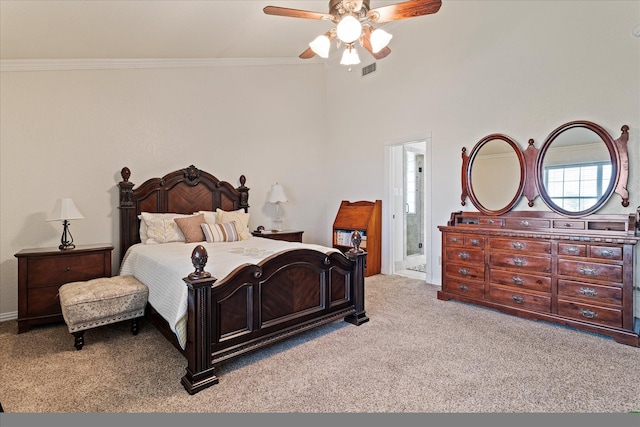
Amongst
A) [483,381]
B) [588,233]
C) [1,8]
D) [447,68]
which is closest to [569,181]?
[588,233]

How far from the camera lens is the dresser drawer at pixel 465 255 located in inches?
141

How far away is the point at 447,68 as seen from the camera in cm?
432

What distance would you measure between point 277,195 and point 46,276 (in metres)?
2.85

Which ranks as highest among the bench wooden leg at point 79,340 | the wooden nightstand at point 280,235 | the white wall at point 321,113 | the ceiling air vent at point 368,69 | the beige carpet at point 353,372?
the ceiling air vent at point 368,69

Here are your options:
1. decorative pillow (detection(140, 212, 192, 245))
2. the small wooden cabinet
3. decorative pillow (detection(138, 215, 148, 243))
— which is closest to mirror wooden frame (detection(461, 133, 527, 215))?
the small wooden cabinet

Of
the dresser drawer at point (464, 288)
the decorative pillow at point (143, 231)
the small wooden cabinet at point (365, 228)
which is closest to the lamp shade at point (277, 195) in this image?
the small wooden cabinet at point (365, 228)

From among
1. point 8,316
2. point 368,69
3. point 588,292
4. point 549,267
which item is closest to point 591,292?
point 588,292

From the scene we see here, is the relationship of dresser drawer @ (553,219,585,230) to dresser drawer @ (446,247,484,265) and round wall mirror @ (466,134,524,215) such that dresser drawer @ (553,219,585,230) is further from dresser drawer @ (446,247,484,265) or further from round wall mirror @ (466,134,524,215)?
dresser drawer @ (446,247,484,265)

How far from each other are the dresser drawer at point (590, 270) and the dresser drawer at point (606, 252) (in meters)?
0.07

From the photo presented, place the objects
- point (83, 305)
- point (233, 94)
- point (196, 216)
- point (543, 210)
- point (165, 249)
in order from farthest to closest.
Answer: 1. point (233, 94)
2. point (196, 216)
3. point (543, 210)
4. point (165, 249)
5. point (83, 305)

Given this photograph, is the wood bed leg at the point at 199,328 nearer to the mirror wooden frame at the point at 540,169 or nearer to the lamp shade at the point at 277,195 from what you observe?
the lamp shade at the point at 277,195

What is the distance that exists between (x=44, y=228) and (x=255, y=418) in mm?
3846

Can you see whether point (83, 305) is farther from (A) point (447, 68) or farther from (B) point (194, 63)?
(A) point (447, 68)

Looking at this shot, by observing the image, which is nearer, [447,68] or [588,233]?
[588,233]
